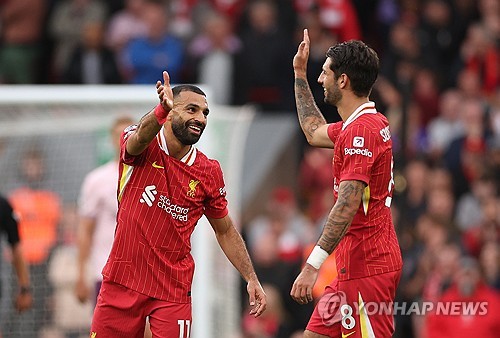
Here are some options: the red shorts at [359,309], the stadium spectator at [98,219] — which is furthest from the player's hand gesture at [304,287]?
the stadium spectator at [98,219]

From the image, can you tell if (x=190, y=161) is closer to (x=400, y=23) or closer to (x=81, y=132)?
(x=81, y=132)

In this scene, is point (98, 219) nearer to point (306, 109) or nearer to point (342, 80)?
point (306, 109)

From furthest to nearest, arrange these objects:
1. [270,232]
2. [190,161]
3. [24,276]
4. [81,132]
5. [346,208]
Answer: [270,232] → [81,132] → [24,276] → [190,161] → [346,208]

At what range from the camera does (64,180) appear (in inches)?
536

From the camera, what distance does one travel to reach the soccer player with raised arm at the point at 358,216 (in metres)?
8.24

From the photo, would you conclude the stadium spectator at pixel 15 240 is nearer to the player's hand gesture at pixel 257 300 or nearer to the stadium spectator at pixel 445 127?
the player's hand gesture at pixel 257 300

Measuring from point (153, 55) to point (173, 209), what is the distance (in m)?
8.99

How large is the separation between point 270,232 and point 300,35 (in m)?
3.13

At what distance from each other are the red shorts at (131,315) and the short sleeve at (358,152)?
1.49 metres

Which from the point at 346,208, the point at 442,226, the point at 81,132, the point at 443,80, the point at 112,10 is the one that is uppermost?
the point at 112,10

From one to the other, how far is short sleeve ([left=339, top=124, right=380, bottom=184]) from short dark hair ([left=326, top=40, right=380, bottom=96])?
34cm

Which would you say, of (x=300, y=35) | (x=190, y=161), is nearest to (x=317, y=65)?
(x=300, y=35)

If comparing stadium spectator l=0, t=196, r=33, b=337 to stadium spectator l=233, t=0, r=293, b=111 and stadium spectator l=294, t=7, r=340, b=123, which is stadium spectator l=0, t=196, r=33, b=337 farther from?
stadium spectator l=233, t=0, r=293, b=111

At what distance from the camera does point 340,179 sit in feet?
27.4
